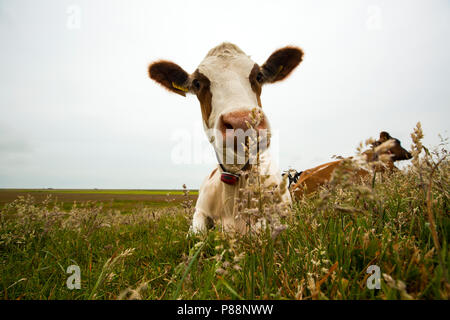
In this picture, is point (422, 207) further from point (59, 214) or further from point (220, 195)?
point (59, 214)

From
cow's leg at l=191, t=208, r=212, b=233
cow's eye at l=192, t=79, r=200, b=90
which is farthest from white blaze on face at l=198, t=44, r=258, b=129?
cow's leg at l=191, t=208, r=212, b=233

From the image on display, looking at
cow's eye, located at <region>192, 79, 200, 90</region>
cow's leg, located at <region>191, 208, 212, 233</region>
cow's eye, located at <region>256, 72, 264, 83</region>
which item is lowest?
cow's leg, located at <region>191, 208, 212, 233</region>

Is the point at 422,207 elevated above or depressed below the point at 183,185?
below

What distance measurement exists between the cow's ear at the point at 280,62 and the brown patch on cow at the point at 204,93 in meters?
1.26

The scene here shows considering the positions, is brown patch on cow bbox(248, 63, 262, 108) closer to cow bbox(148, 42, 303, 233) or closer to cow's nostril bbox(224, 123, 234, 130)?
cow bbox(148, 42, 303, 233)

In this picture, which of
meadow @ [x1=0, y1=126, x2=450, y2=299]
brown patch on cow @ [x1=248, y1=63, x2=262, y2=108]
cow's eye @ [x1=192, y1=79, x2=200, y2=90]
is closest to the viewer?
meadow @ [x1=0, y1=126, x2=450, y2=299]

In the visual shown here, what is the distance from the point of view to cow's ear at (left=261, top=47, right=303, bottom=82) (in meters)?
4.21

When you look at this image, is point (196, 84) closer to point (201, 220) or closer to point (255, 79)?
point (255, 79)

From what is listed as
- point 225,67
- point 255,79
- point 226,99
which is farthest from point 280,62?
point 226,99

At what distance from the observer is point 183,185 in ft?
5.73

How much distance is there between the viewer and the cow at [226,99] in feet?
8.18

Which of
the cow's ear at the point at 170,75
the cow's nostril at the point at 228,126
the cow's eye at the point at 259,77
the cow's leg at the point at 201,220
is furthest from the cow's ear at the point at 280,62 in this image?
the cow's leg at the point at 201,220
